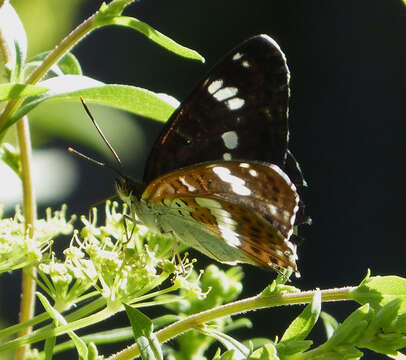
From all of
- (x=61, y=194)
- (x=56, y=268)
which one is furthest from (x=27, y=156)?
(x=61, y=194)

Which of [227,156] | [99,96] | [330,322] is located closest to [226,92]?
[227,156]

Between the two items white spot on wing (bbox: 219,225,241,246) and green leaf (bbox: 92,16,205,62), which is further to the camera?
white spot on wing (bbox: 219,225,241,246)

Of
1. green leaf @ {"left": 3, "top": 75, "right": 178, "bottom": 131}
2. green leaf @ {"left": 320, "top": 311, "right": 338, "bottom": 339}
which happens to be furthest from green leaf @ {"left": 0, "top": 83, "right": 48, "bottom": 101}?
green leaf @ {"left": 320, "top": 311, "right": 338, "bottom": 339}

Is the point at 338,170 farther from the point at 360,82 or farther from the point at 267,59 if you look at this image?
the point at 267,59

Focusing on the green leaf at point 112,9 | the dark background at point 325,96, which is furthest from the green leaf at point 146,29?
the dark background at point 325,96

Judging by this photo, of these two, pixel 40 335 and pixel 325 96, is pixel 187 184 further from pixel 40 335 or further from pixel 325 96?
pixel 325 96

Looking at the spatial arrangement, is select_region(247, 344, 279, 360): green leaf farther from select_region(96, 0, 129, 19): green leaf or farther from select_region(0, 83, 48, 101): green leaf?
select_region(96, 0, 129, 19): green leaf
